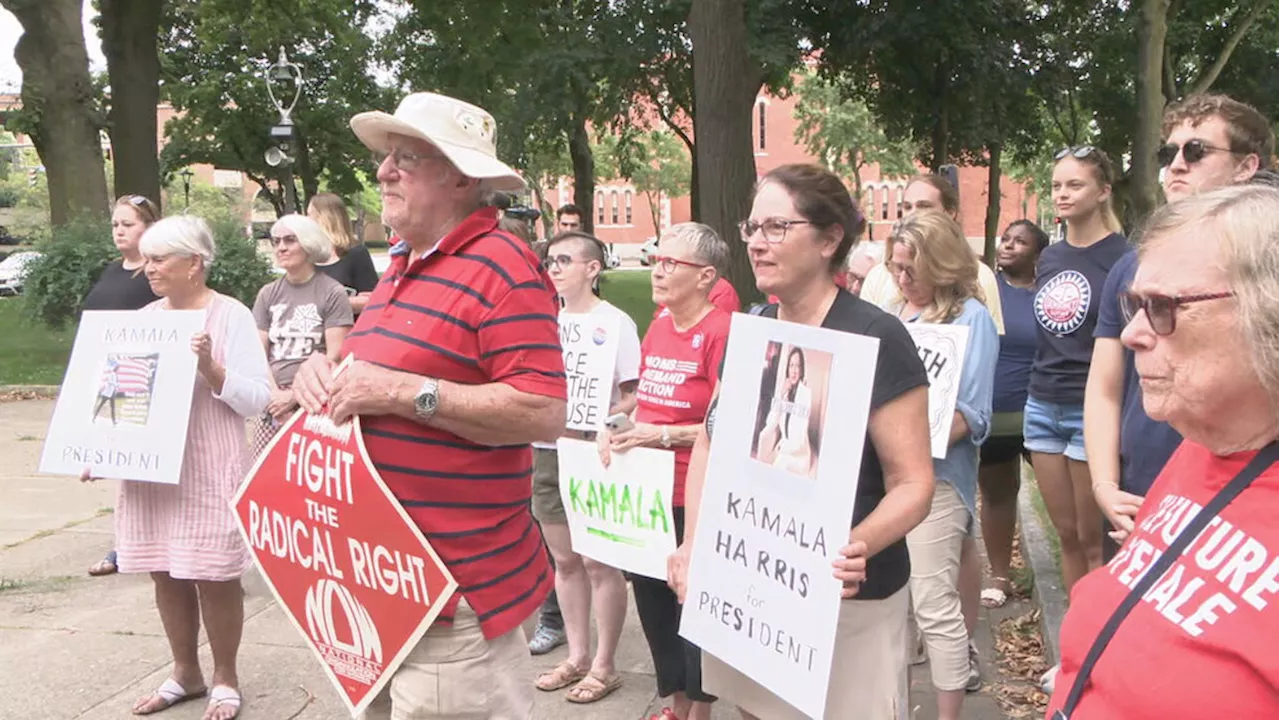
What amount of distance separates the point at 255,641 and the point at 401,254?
3.13 metres

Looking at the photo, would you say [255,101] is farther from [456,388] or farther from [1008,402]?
[456,388]

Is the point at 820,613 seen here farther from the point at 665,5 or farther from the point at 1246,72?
the point at 1246,72

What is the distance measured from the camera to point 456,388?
2.46m

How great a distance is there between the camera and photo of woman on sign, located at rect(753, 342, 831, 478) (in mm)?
2398

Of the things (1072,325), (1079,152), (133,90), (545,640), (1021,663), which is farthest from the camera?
(133,90)

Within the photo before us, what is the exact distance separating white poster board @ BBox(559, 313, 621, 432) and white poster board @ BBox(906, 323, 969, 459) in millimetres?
1297

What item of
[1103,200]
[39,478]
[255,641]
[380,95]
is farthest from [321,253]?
[380,95]

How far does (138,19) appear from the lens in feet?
54.1

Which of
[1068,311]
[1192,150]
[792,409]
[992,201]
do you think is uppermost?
[992,201]

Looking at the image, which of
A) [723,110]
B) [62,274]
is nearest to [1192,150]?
[723,110]

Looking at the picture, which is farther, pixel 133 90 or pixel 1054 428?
pixel 133 90

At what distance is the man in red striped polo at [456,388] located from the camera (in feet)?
8.20

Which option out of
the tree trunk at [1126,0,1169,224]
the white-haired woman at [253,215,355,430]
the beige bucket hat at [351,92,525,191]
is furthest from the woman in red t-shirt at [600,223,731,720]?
the tree trunk at [1126,0,1169,224]

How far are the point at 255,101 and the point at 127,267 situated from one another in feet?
103
